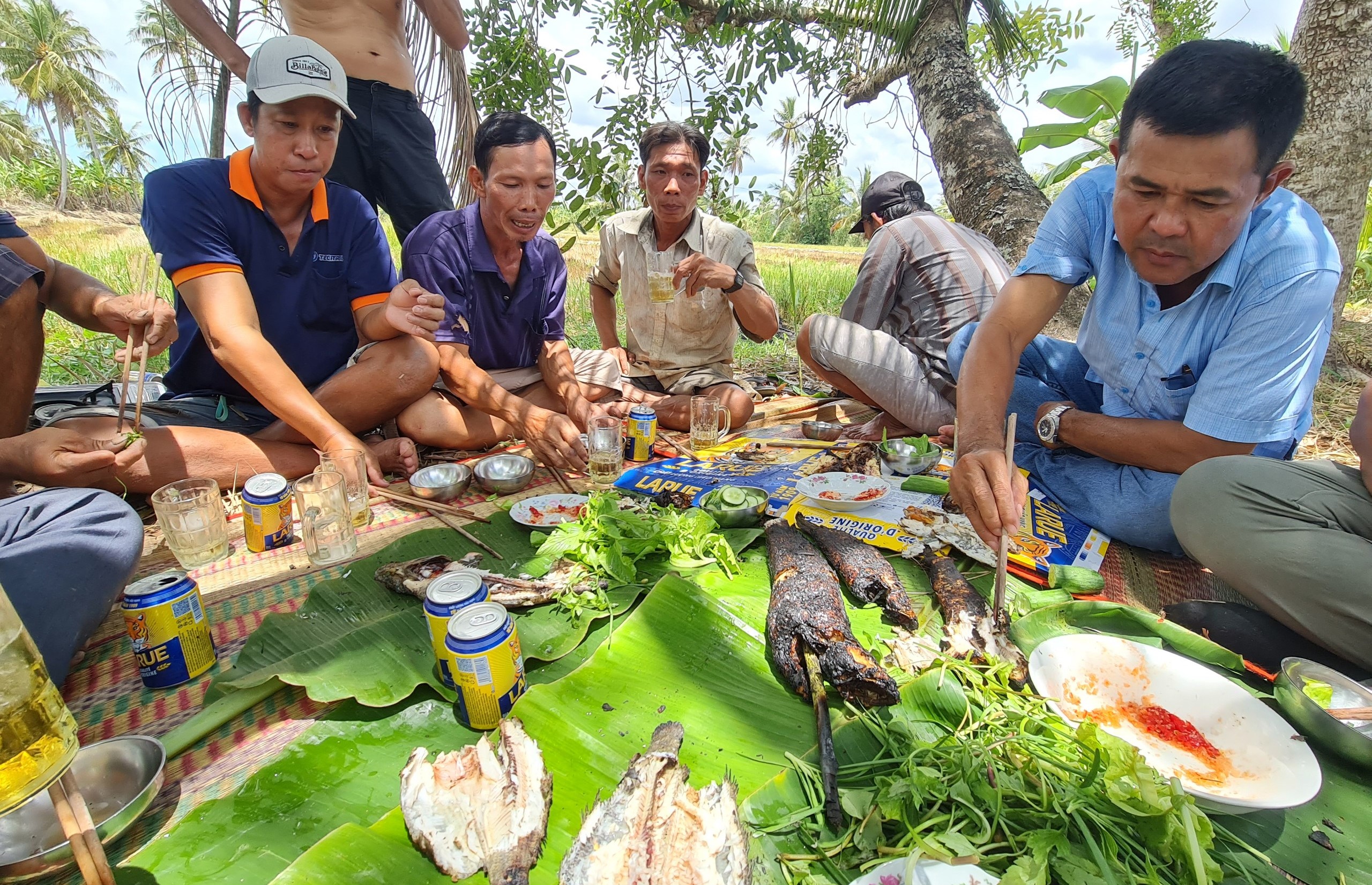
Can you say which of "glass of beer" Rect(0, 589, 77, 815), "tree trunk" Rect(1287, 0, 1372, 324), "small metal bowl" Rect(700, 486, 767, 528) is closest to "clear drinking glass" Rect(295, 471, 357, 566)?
"small metal bowl" Rect(700, 486, 767, 528)

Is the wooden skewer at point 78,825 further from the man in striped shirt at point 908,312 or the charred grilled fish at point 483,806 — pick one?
the man in striped shirt at point 908,312

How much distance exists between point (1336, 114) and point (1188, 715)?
5392 millimetres

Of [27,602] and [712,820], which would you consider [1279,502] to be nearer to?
[712,820]

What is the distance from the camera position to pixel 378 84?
4.41m

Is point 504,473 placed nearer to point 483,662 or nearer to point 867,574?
point 483,662

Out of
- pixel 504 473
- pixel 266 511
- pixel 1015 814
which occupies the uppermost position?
pixel 1015 814

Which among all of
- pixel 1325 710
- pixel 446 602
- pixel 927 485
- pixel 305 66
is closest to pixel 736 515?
pixel 927 485

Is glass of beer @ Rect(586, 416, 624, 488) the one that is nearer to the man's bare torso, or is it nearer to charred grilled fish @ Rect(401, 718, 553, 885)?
charred grilled fish @ Rect(401, 718, 553, 885)

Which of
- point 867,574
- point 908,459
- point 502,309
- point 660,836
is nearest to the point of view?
point 660,836

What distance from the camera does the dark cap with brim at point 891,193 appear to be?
15.6 feet

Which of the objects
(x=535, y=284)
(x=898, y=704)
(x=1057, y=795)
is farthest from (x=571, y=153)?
(x=1057, y=795)

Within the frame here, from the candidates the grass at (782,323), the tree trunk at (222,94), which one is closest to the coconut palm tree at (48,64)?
the grass at (782,323)

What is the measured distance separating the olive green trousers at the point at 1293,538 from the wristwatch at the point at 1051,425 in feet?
2.51

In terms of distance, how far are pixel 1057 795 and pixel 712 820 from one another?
773 millimetres
